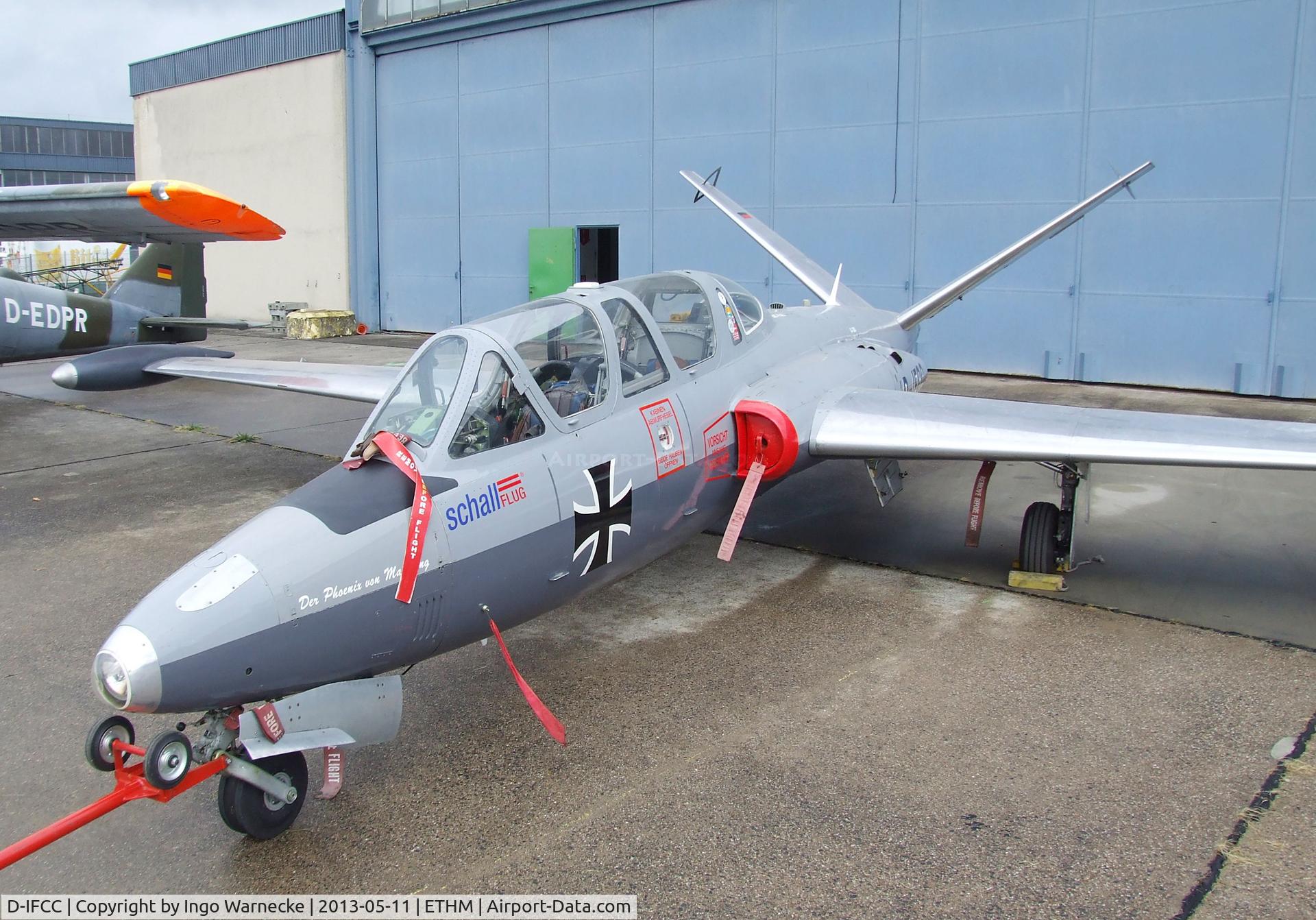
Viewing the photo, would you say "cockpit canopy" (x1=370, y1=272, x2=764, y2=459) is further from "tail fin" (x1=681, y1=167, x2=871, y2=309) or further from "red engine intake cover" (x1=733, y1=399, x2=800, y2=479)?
"tail fin" (x1=681, y1=167, x2=871, y2=309)

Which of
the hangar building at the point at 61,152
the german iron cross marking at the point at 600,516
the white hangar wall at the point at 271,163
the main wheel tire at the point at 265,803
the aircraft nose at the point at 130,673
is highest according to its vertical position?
the hangar building at the point at 61,152

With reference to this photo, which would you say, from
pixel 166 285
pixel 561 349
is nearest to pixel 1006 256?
pixel 561 349

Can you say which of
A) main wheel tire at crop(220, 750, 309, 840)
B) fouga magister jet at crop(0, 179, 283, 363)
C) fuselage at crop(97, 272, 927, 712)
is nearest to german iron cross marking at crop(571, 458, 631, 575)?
fuselage at crop(97, 272, 927, 712)

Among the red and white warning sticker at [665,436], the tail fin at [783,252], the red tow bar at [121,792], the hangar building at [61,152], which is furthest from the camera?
the hangar building at [61,152]

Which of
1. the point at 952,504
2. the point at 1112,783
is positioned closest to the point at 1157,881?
the point at 1112,783

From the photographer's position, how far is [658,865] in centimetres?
393

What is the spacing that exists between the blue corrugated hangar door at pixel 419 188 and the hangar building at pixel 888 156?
0.07m

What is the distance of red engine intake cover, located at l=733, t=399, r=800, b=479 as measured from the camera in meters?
6.71

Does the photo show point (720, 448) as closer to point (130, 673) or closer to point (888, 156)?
point (130, 673)

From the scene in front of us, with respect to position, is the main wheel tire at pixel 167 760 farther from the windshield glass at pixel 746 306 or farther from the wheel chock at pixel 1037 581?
the wheel chock at pixel 1037 581

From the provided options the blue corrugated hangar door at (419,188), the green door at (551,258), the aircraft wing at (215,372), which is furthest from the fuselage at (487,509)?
the blue corrugated hangar door at (419,188)

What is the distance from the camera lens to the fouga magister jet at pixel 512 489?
384cm

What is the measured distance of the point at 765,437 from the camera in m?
6.78

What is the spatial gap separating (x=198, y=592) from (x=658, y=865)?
2102 mm
